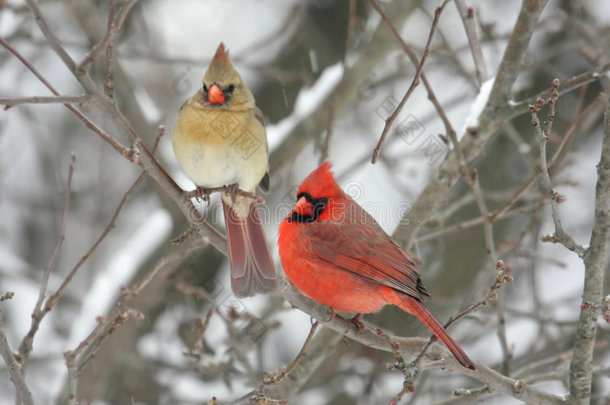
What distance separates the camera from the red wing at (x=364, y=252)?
2727 mm

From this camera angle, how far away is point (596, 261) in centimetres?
225

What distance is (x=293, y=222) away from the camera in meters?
2.90

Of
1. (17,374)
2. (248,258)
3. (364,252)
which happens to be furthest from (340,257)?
(17,374)

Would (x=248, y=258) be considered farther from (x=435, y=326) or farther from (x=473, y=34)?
(x=473, y=34)

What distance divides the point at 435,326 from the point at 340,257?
52 centimetres

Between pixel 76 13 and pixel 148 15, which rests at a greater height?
pixel 148 15

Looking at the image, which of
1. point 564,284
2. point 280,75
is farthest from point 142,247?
point 564,284

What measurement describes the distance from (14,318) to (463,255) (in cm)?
334

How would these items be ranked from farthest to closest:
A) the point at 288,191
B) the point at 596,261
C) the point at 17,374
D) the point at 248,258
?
the point at 288,191
the point at 248,258
the point at 596,261
the point at 17,374

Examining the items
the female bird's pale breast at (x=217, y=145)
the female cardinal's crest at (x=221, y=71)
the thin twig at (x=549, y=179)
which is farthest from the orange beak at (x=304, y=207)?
the thin twig at (x=549, y=179)

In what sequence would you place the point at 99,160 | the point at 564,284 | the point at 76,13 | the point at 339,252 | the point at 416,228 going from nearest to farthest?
1. the point at 339,252
2. the point at 416,228
3. the point at 76,13
4. the point at 564,284
5. the point at 99,160

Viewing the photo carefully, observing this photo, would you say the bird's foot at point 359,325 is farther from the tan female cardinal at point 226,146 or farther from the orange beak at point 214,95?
the orange beak at point 214,95

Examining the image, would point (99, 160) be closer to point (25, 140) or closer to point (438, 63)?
point (25, 140)

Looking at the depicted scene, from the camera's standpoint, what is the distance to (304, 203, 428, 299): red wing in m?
A: 2.73
